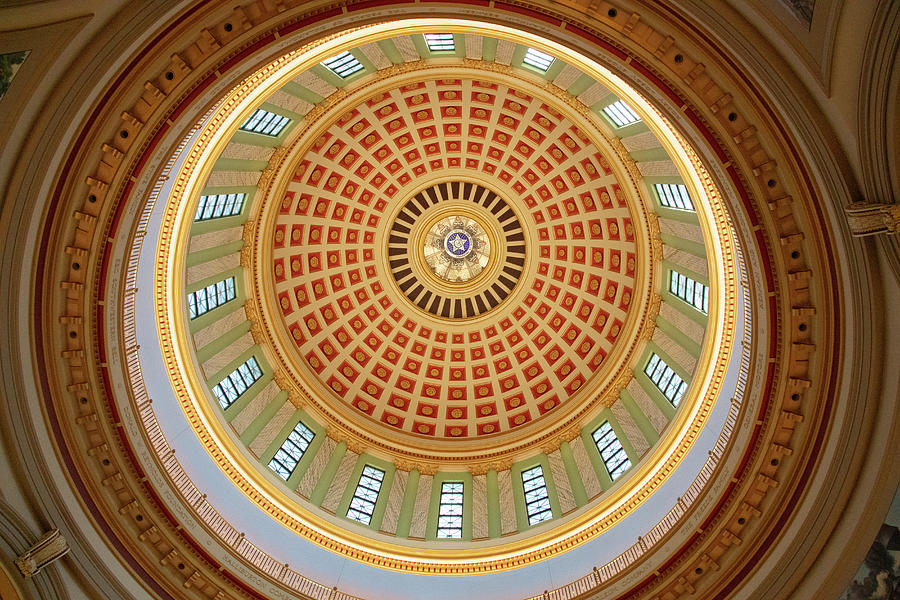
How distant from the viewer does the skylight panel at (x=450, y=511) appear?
22156mm

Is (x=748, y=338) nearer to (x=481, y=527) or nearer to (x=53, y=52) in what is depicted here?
(x=481, y=527)

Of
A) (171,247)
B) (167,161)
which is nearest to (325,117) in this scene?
(171,247)

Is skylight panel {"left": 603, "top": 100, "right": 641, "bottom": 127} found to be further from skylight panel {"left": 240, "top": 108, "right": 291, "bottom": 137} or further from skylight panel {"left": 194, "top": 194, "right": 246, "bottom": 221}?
skylight panel {"left": 194, "top": 194, "right": 246, "bottom": 221}

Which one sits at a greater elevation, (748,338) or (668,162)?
(668,162)

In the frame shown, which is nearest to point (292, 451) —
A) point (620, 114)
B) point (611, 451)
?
point (611, 451)

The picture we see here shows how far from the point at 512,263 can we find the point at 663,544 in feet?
59.7

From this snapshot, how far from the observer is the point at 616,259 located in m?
26.9

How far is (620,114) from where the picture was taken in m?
20.9

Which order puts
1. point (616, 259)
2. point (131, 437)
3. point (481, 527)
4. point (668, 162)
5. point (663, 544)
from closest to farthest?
point (131, 437) → point (663, 544) → point (668, 162) → point (481, 527) → point (616, 259)

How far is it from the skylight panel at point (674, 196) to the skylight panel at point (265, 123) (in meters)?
14.5

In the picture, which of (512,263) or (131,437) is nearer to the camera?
(131,437)

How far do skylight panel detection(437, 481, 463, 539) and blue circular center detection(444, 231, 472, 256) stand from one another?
1231 cm

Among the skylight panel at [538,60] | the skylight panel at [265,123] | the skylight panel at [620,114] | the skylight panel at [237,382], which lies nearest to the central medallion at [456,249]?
the skylight panel at [265,123]

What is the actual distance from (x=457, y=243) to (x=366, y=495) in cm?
1411
